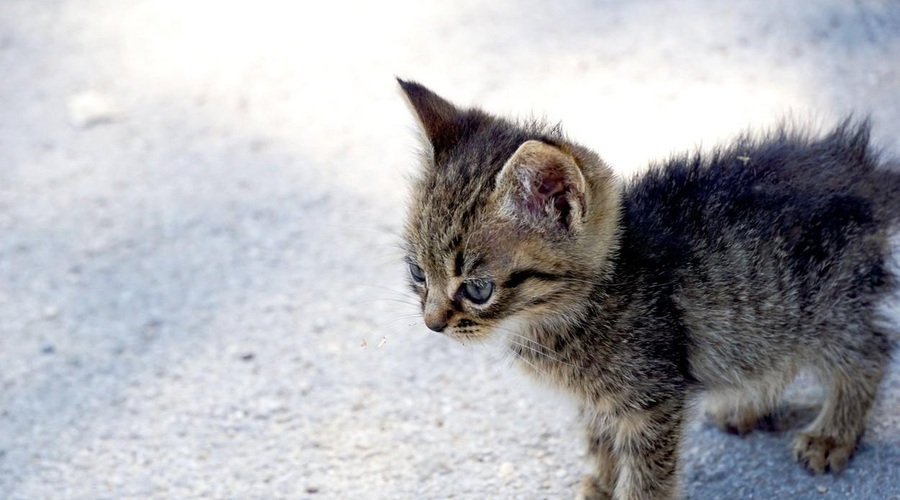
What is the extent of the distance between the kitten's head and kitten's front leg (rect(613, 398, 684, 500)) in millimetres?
367

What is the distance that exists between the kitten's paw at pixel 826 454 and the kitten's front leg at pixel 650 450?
1.66 feet

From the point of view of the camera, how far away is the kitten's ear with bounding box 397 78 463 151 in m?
2.84

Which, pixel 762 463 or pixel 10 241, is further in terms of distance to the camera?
pixel 10 241

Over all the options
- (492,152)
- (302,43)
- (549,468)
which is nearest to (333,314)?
(549,468)

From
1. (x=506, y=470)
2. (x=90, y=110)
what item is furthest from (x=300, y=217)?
(x=506, y=470)

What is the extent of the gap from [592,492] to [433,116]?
1.29m

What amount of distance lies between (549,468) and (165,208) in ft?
8.26

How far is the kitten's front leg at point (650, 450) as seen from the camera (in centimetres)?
274

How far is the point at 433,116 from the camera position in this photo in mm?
2861

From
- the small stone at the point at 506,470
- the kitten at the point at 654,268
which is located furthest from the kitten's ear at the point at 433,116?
the small stone at the point at 506,470

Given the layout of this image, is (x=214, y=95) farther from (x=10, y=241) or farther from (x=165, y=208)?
(x=10, y=241)

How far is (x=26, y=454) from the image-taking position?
3.48 meters

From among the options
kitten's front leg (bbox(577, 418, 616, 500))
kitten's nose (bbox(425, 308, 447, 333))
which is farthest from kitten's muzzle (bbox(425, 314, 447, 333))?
kitten's front leg (bbox(577, 418, 616, 500))

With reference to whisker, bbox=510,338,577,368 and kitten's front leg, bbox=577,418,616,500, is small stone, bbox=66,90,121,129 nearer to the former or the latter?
whisker, bbox=510,338,577,368
